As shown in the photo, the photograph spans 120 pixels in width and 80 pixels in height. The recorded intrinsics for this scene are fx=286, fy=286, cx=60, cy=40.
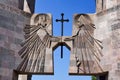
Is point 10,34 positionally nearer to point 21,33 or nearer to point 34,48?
point 21,33

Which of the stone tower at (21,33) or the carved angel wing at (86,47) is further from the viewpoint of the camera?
the carved angel wing at (86,47)

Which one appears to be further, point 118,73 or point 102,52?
point 102,52

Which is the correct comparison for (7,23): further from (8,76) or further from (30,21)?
(8,76)

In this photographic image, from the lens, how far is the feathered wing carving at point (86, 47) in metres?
13.1

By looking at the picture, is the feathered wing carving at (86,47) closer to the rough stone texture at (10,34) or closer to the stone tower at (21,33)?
the stone tower at (21,33)

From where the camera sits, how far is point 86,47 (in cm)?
1371

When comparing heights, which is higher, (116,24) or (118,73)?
(116,24)

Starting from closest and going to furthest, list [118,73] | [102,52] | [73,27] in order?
[118,73], [102,52], [73,27]

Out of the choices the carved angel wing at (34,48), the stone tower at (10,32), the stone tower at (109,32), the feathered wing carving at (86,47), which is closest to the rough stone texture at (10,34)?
the stone tower at (10,32)

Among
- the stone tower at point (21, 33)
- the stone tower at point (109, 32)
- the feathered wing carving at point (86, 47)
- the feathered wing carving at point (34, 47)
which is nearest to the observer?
the stone tower at point (109, 32)

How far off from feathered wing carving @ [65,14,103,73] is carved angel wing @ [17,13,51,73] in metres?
1.44

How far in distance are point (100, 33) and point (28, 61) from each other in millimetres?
3703

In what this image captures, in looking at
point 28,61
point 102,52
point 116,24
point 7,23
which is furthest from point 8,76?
point 116,24

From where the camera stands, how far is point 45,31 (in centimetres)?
1429
